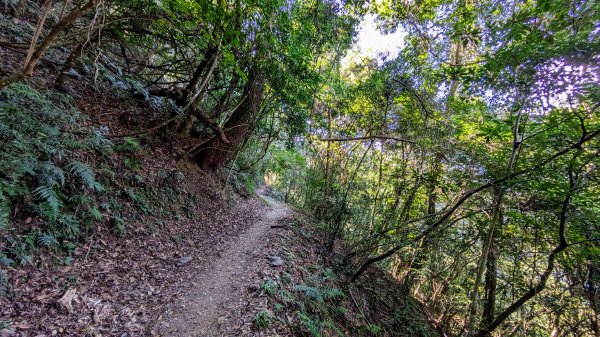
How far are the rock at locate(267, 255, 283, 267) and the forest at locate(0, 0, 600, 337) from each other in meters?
1.97

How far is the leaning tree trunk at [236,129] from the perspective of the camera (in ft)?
27.7

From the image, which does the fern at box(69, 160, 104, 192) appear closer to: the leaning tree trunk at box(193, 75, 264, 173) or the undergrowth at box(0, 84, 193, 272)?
the undergrowth at box(0, 84, 193, 272)

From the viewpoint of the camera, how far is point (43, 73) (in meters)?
5.76

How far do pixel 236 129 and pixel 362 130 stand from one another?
494 centimetres

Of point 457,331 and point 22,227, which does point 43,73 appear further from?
point 457,331

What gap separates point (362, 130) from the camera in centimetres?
1039

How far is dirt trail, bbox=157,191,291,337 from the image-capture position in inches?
147

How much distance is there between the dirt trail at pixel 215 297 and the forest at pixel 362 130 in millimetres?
1397

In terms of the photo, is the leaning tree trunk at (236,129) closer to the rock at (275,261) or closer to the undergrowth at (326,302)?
the undergrowth at (326,302)

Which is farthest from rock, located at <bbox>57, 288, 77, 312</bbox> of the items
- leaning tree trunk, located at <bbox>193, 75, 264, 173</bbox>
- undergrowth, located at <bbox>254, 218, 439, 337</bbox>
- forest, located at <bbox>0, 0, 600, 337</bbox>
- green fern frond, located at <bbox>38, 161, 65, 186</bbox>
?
leaning tree trunk, located at <bbox>193, 75, 264, 173</bbox>

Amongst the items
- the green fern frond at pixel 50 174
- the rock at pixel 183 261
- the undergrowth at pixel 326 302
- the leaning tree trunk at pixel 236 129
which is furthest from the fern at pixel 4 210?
the leaning tree trunk at pixel 236 129

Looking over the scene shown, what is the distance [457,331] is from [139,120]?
Answer: 1197 centimetres

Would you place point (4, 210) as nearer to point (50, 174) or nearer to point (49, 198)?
point (49, 198)

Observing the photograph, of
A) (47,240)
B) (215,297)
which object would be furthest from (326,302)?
(47,240)
